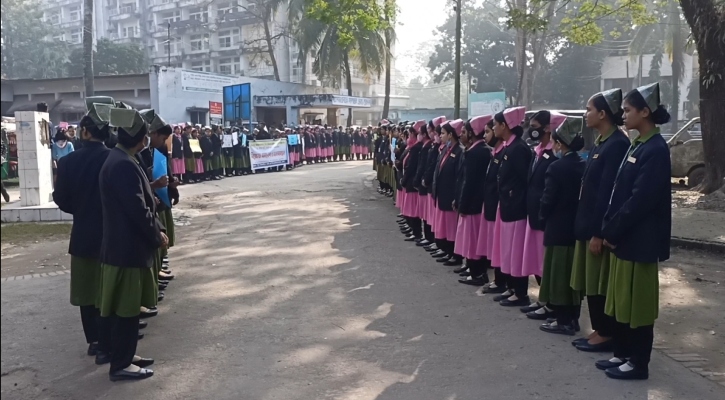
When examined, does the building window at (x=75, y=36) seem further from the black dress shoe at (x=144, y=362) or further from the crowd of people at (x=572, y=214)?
the black dress shoe at (x=144, y=362)

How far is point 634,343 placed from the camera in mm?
4684

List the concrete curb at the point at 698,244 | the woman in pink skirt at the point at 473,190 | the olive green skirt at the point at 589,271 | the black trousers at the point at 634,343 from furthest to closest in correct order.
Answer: the concrete curb at the point at 698,244
the woman in pink skirt at the point at 473,190
the olive green skirt at the point at 589,271
the black trousers at the point at 634,343

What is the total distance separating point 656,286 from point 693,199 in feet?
35.8

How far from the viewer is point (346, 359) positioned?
5047mm

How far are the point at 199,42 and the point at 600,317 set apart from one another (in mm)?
60686

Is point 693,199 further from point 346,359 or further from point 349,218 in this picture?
point 346,359

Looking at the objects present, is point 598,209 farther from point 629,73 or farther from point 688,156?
point 629,73

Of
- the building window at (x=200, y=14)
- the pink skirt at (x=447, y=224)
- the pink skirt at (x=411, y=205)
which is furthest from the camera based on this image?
the building window at (x=200, y=14)

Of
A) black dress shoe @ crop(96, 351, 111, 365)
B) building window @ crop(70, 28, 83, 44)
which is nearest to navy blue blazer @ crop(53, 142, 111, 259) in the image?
black dress shoe @ crop(96, 351, 111, 365)

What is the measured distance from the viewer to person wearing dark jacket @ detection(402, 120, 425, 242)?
33.8 ft

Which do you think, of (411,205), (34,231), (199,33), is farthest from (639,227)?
(199,33)

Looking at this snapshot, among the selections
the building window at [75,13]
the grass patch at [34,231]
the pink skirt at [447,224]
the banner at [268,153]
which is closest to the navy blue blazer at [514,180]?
the pink skirt at [447,224]

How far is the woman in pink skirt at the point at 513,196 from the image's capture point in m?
6.38

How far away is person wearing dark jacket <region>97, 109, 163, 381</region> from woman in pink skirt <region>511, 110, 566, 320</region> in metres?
3.34
